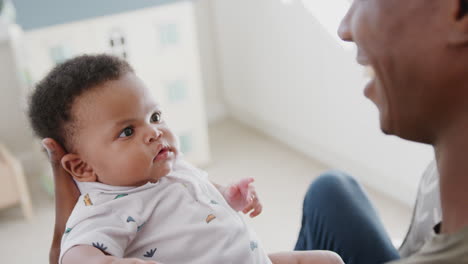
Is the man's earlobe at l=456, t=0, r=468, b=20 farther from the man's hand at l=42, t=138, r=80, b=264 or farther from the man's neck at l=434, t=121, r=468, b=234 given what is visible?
the man's hand at l=42, t=138, r=80, b=264

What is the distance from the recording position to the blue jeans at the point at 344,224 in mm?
1152

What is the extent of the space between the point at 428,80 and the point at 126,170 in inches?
22.9

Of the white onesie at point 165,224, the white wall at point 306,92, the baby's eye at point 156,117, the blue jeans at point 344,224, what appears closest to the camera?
the white onesie at point 165,224

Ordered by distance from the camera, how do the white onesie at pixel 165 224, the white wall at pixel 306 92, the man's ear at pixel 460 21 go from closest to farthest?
the man's ear at pixel 460 21 < the white onesie at pixel 165 224 < the white wall at pixel 306 92

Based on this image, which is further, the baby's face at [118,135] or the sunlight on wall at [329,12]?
the sunlight on wall at [329,12]

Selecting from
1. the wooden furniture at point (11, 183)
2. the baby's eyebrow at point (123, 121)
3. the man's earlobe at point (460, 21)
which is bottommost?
the wooden furniture at point (11, 183)

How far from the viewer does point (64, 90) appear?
968 millimetres

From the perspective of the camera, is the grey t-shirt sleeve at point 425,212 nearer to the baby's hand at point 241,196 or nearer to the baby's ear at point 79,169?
the baby's hand at point 241,196

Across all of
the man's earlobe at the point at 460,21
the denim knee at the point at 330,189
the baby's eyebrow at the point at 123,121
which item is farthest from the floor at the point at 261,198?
the man's earlobe at the point at 460,21

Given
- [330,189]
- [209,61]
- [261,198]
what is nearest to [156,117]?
[330,189]

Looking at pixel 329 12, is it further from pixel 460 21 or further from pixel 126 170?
pixel 460 21

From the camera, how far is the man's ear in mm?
497

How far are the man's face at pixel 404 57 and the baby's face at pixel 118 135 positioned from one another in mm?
479

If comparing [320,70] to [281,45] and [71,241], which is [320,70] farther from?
[71,241]
